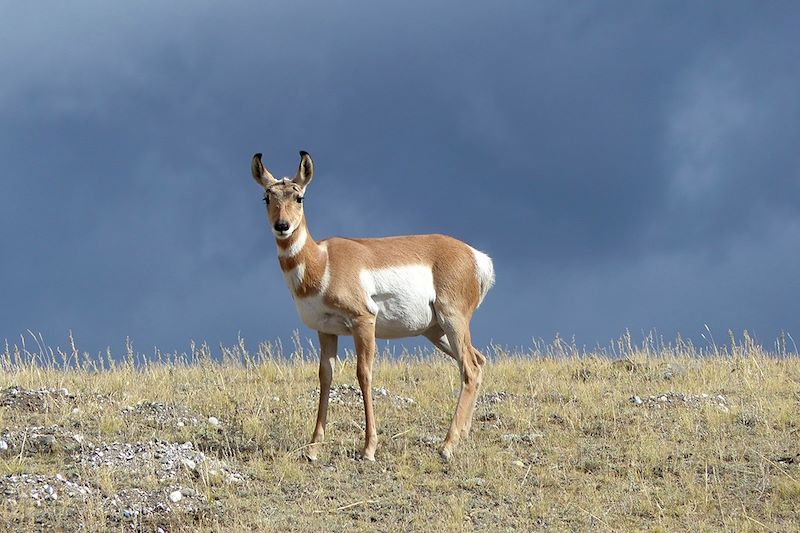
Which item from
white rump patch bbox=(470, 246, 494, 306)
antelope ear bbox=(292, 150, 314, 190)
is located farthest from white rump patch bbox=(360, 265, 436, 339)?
antelope ear bbox=(292, 150, 314, 190)

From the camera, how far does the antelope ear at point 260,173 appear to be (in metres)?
11.9

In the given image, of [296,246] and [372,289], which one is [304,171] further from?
[372,289]

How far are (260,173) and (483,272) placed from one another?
3193mm

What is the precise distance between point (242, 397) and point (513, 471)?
17.1 ft

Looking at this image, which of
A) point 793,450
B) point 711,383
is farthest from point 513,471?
point 711,383

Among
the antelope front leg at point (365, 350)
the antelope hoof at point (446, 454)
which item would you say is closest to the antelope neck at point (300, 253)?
the antelope front leg at point (365, 350)

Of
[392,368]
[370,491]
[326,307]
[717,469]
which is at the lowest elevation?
[370,491]

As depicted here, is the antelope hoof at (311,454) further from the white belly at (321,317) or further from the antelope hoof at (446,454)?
the antelope hoof at (446,454)

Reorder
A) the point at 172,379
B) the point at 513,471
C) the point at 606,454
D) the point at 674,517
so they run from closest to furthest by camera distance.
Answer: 1. the point at 674,517
2. the point at 513,471
3. the point at 606,454
4. the point at 172,379

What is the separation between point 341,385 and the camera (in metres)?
15.9

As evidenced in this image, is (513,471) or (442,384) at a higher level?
(442,384)

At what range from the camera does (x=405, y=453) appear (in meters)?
12.1

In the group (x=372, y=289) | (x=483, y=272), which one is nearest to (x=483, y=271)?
(x=483, y=272)

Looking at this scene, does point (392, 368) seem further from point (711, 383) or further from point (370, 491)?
point (370, 491)
